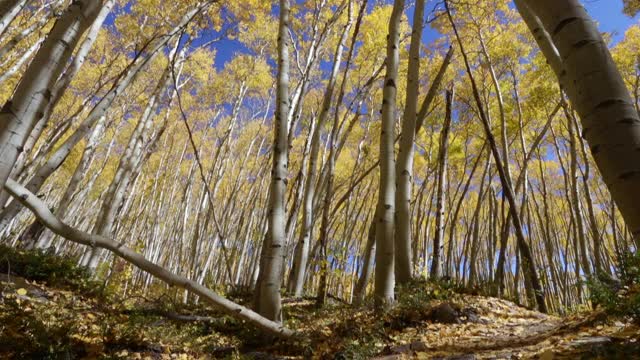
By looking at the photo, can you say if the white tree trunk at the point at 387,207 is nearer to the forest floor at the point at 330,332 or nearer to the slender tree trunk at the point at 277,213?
the forest floor at the point at 330,332

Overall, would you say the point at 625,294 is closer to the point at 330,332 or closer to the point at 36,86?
the point at 330,332

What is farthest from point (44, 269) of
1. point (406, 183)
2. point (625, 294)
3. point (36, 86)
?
point (625, 294)

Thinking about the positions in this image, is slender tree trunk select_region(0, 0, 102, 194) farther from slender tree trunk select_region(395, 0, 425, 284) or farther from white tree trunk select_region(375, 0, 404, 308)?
slender tree trunk select_region(395, 0, 425, 284)

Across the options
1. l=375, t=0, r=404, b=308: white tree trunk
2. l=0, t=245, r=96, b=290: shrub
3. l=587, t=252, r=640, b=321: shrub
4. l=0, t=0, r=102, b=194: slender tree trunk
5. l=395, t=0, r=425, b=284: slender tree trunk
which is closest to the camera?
l=0, t=0, r=102, b=194: slender tree trunk

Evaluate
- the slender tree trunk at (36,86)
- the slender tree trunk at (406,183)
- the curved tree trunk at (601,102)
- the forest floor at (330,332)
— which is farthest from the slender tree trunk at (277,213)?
the curved tree trunk at (601,102)

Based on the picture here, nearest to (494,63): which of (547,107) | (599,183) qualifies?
(547,107)

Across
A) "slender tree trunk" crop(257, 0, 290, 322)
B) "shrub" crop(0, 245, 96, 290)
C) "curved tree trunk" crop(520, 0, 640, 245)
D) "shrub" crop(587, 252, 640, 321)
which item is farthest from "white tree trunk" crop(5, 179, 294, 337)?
"shrub" crop(0, 245, 96, 290)

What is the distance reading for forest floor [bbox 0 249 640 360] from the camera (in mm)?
2611

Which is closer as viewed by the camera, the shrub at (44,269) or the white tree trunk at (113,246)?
the white tree trunk at (113,246)

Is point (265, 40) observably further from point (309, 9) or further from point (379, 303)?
point (379, 303)

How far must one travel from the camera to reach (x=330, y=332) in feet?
12.6

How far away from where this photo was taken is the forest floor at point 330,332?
8.57 feet

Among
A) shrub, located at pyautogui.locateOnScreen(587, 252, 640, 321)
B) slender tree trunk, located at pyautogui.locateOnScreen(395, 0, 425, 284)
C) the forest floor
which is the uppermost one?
slender tree trunk, located at pyautogui.locateOnScreen(395, 0, 425, 284)

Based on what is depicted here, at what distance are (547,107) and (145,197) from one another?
1669 cm
